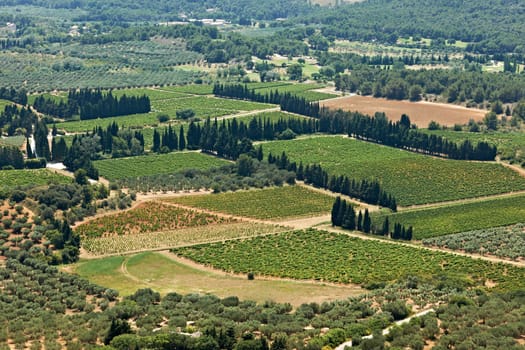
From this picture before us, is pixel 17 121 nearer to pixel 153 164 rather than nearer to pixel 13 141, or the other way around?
pixel 13 141

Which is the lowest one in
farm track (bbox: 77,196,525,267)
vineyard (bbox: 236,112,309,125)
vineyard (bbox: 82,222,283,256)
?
vineyard (bbox: 82,222,283,256)

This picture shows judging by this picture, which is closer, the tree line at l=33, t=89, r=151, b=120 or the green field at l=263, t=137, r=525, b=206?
the green field at l=263, t=137, r=525, b=206

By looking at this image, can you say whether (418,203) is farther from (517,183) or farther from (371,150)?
(371,150)

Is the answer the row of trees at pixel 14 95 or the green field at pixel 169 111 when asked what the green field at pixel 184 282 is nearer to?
the green field at pixel 169 111

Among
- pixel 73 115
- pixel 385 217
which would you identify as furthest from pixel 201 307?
pixel 73 115

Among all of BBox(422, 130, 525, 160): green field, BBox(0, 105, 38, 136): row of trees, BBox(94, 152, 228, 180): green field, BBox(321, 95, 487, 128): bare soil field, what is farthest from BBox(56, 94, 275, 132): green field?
BBox(422, 130, 525, 160): green field

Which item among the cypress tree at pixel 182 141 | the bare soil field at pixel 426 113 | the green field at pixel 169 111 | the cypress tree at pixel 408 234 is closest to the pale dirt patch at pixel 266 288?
the cypress tree at pixel 408 234

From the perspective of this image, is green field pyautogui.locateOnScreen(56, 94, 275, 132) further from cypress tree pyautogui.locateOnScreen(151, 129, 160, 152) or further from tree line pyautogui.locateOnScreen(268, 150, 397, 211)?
tree line pyautogui.locateOnScreen(268, 150, 397, 211)
